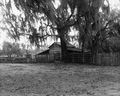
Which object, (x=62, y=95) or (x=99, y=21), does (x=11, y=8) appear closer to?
(x=62, y=95)

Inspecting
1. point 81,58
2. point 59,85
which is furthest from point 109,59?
point 59,85

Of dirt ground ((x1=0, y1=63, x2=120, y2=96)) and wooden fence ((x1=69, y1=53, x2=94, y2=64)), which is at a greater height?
wooden fence ((x1=69, y1=53, x2=94, y2=64))

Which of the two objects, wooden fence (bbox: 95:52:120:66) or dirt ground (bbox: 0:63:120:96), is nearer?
dirt ground (bbox: 0:63:120:96)

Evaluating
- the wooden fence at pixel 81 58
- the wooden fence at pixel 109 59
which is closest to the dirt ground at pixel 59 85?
the wooden fence at pixel 109 59

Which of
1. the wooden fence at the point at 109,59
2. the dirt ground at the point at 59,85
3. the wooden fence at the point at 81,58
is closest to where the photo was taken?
the dirt ground at the point at 59,85

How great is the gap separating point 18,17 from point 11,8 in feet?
16.6

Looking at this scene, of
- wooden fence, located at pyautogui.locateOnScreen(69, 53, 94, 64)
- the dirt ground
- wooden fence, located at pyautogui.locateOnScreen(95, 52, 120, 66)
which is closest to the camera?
the dirt ground

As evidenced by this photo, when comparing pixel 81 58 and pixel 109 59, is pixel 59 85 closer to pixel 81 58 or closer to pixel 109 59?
pixel 109 59

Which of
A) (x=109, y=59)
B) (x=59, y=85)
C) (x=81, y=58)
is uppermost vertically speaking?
(x=81, y=58)

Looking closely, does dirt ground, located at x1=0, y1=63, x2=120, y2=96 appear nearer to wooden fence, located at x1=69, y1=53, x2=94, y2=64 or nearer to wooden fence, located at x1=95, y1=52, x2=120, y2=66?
wooden fence, located at x1=95, y1=52, x2=120, y2=66

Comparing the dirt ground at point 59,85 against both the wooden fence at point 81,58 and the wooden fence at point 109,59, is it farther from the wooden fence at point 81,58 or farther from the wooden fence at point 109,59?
the wooden fence at point 81,58

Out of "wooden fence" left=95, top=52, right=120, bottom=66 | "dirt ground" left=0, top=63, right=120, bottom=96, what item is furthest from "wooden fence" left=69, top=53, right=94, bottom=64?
"dirt ground" left=0, top=63, right=120, bottom=96

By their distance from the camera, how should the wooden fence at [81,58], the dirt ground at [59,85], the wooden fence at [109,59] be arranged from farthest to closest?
1. the wooden fence at [81,58]
2. the wooden fence at [109,59]
3. the dirt ground at [59,85]

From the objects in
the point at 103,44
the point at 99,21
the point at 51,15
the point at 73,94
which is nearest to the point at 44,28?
the point at 99,21
